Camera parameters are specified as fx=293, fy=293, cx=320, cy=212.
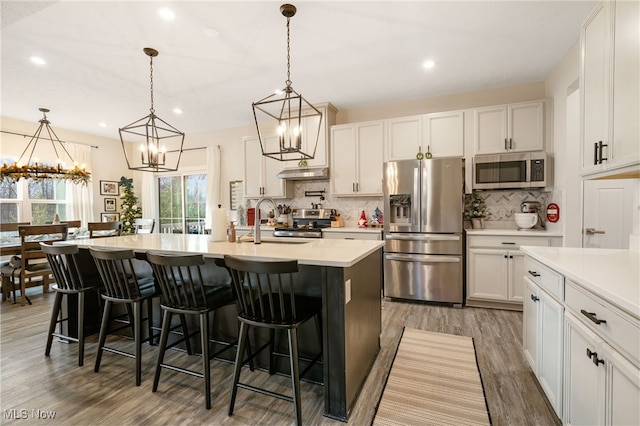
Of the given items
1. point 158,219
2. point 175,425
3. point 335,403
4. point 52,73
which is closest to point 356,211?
point 335,403

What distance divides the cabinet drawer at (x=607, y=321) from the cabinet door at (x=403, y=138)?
9.70 feet

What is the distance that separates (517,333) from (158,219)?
7.01 metres

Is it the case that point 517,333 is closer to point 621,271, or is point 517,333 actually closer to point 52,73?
point 621,271

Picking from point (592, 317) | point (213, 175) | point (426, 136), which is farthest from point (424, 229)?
point (213, 175)

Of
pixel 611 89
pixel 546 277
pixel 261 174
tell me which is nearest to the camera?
pixel 611 89

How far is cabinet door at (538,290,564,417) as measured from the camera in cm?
156

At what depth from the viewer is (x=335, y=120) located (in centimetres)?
490

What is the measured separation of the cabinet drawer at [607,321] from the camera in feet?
3.23

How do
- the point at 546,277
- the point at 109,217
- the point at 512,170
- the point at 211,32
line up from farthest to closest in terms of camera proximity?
the point at 109,217, the point at 512,170, the point at 211,32, the point at 546,277

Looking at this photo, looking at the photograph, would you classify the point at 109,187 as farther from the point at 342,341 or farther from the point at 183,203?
the point at 342,341

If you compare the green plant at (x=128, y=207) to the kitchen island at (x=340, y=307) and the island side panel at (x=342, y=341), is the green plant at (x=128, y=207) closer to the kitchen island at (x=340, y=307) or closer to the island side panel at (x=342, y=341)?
the kitchen island at (x=340, y=307)

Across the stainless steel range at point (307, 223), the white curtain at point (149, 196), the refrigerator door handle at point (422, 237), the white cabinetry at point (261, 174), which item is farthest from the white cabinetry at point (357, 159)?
the white curtain at point (149, 196)

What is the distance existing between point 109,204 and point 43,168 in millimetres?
2162

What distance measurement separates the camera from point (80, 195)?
19.3 feet
